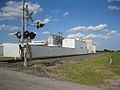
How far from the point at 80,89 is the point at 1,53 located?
5922 centimetres

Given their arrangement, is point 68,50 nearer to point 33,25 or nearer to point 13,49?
point 13,49

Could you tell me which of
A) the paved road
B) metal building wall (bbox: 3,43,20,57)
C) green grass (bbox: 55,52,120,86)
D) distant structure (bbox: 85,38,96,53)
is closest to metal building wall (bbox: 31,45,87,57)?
metal building wall (bbox: 3,43,20,57)

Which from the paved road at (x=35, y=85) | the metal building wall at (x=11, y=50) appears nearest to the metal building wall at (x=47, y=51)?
the metal building wall at (x=11, y=50)

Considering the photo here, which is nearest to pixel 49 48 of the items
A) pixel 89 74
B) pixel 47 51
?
pixel 47 51

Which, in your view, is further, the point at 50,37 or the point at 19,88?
the point at 50,37

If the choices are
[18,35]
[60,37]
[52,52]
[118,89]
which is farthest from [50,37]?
[118,89]

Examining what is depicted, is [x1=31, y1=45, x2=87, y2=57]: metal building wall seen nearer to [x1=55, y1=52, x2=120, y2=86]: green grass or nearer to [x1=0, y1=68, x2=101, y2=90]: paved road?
[x1=55, y1=52, x2=120, y2=86]: green grass

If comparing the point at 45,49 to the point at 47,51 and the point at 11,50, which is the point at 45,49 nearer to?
the point at 47,51

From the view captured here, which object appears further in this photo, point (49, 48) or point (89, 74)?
point (49, 48)

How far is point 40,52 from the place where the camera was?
67.9 metres

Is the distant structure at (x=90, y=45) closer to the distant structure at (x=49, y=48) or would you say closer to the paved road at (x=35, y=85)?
the distant structure at (x=49, y=48)

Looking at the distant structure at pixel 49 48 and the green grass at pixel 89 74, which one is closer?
the green grass at pixel 89 74

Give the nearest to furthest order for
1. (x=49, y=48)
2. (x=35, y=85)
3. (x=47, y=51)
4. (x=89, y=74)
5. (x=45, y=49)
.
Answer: (x=35, y=85) < (x=89, y=74) < (x=45, y=49) < (x=47, y=51) < (x=49, y=48)

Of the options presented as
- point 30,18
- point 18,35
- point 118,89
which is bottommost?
point 118,89
